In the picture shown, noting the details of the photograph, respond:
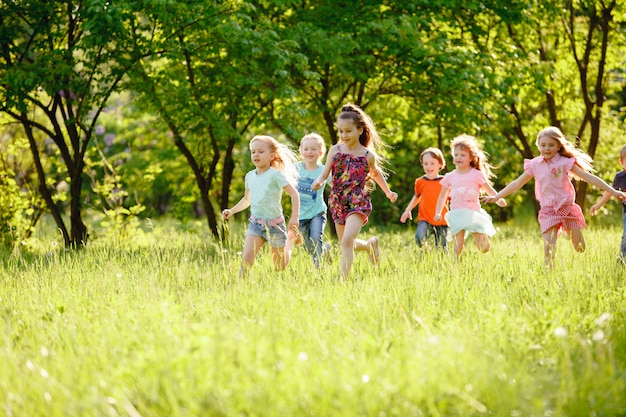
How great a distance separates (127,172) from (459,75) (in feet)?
25.1

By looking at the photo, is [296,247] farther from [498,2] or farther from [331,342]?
[498,2]

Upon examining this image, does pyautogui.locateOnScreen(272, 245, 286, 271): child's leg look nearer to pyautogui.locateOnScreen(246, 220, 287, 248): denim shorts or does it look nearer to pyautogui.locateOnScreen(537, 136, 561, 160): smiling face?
pyautogui.locateOnScreen(246, 220, 287, 248): denim shorts

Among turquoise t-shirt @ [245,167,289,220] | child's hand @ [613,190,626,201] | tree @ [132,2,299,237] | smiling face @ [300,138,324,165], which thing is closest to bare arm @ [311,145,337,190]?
turquoise t-shirt @ [245,167,289,220]

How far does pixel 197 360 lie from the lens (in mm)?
3453

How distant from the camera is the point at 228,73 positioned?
1056 centimetres

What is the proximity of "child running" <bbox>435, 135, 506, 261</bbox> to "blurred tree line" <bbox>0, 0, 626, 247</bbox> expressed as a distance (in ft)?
9.64

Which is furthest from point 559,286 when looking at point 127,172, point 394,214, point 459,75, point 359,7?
point 394,214

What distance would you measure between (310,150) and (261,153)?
1155mm

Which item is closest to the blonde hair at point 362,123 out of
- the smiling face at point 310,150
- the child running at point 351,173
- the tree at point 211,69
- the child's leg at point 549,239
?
the child running at point 351,173

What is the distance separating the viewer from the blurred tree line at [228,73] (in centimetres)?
973

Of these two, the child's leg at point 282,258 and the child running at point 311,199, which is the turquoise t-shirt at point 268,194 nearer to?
the child's leg at point 282,258

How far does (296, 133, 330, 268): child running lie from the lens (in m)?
7.86

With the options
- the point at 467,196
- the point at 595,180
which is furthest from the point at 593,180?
the point at 467,196

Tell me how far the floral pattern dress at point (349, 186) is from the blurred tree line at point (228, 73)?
317 centimetres
